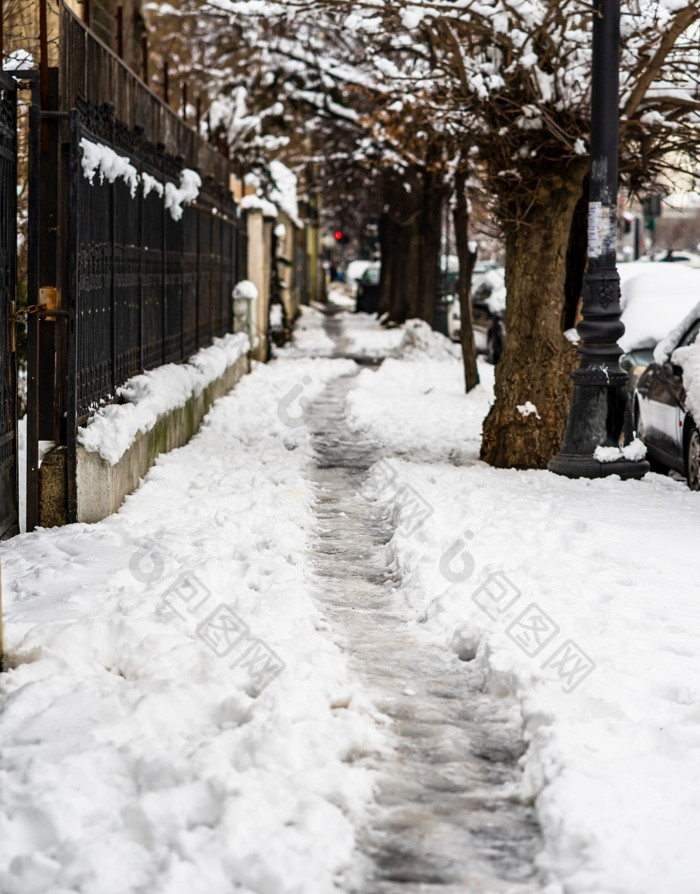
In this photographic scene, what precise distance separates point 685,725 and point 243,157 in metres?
23.8

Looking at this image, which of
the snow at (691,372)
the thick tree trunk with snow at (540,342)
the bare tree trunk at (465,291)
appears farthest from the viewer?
the bare tree trunk at (465,291)

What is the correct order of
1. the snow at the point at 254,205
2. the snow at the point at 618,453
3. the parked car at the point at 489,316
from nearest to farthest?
the snow at the point at 618,453
the snow at the point at 254,205
the parked car at the point at 489,316

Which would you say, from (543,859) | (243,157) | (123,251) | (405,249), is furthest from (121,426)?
(405,249)

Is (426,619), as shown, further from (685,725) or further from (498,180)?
(498,180)

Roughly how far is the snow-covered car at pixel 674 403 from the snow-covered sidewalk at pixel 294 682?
780 millimetres

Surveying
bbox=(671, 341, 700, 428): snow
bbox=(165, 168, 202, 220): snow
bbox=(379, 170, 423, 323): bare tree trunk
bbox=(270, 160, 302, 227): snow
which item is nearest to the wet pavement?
bbox=(671, 341, 700, 428): snow

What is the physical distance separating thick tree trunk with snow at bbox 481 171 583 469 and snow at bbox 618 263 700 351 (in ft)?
6.70

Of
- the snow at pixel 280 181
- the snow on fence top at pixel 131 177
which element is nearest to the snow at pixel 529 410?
the snow on fence top at pixel 131 177

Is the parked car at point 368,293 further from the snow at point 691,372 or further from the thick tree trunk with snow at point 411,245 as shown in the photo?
the snow at point 691,372

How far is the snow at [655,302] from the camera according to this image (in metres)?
13.8

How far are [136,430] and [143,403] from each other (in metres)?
0.69

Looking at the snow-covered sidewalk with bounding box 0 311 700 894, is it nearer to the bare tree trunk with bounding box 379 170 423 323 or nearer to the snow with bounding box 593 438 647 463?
the snow with bounding box 593 438 647 463

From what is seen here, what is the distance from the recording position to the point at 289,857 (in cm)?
368

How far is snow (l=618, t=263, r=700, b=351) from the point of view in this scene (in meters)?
13.8
